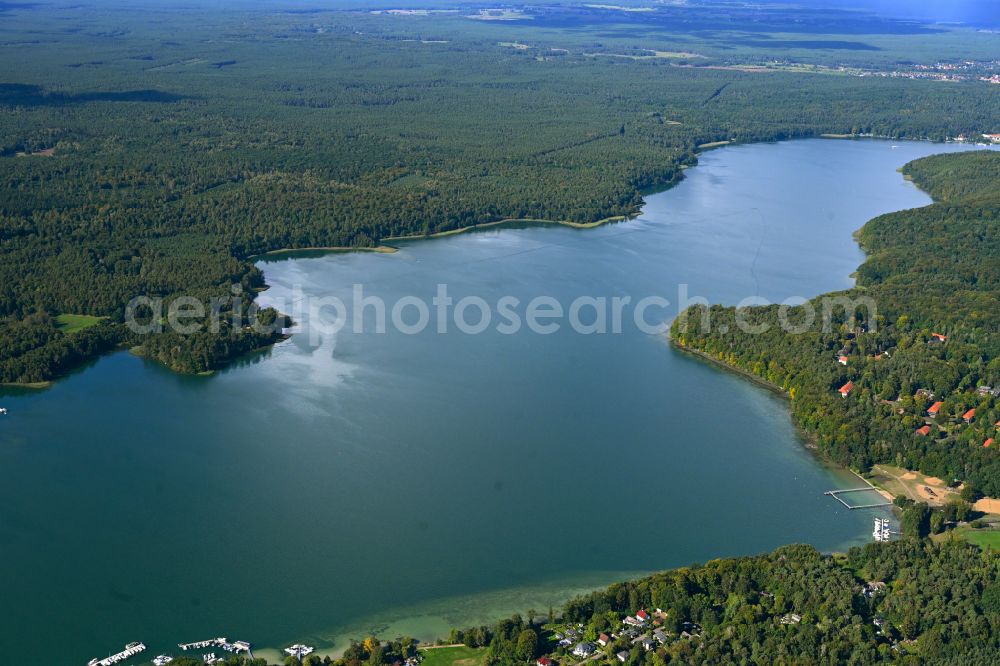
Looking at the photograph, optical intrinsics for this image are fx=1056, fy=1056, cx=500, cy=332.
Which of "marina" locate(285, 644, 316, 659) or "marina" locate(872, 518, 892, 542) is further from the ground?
"marina" locate(872, 518, 892, 542)

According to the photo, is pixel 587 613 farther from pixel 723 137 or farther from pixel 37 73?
pixel 37 73

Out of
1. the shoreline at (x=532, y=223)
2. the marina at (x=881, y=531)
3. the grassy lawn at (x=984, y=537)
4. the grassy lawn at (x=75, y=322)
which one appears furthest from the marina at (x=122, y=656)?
the shoreline at (x=532, y=223)

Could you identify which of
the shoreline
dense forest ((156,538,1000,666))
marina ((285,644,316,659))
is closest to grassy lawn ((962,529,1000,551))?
dense forest ((156,538,1000,666))

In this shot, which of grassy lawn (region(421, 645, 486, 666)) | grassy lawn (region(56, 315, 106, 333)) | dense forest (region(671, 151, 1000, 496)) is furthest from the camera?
grassy lawn (region(56, 315, 106, 333))

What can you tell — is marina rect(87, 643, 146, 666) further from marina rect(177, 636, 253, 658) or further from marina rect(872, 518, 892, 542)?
marina rect(872, 518, 892, 542)

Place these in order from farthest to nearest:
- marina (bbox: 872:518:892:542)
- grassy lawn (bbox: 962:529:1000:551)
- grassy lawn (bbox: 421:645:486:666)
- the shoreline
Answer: the shoreline → marina (bbox: 872:518:892:542) → grassy lawn (bbox: 962:529:1000:551) → grassy lawn (bbox: 421:645:486:666)

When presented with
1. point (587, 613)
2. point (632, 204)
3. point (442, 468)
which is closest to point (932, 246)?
point (632, 204)
